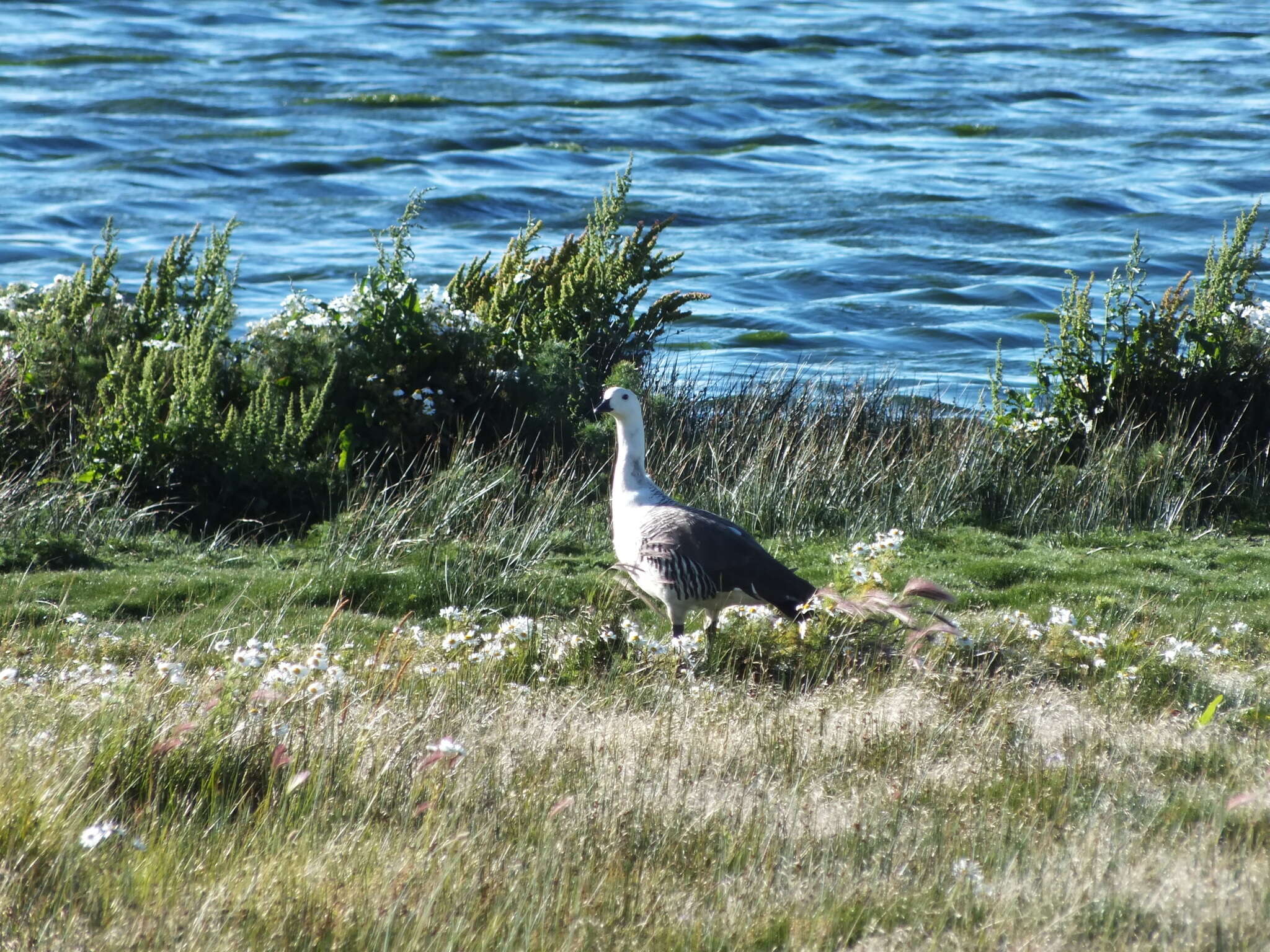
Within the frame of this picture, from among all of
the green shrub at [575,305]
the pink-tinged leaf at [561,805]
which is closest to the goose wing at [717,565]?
the pink-tinged leaf at [561,805]

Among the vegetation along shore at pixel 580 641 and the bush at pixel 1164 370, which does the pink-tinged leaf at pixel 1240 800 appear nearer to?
the vegetation along shore at pixel 580 641

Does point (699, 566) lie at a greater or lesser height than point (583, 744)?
greater

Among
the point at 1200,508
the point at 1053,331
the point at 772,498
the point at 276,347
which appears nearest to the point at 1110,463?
the point at 1200,508

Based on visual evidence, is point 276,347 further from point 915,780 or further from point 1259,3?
point 1259,3

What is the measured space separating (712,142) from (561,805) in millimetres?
38205

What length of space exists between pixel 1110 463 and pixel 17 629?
944 cm

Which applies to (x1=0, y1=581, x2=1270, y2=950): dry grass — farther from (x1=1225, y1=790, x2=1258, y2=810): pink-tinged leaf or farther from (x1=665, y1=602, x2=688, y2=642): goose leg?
(x1=665, y1=602, x2=688, y2=642): goose leg

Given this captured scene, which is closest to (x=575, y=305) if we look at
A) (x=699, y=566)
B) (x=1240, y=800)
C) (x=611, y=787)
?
(x=699, y=566)

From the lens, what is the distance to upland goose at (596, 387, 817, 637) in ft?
26.5

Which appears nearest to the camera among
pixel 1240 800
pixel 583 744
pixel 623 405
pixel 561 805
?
pixel 561 805

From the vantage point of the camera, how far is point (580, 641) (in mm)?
7934

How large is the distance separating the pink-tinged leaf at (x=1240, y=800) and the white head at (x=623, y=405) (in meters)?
4.54

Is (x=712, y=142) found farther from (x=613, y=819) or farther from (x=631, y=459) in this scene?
(x=613, y=819)

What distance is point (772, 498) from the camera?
41.3 feet
